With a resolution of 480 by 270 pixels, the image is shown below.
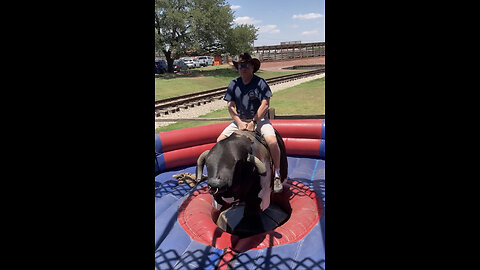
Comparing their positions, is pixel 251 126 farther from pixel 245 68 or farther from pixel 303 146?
pixel 303 146

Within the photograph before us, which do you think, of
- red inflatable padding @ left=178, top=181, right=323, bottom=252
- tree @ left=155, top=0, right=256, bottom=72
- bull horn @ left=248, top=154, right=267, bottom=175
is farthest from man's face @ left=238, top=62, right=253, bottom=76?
tree @ left=155, top=0, right=256, bottom=72

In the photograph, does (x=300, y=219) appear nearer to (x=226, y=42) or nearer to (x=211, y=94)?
(x=211, y=94)

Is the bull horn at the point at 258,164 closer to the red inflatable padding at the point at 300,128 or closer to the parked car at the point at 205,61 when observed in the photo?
the red inflatable padding at the point at 300,128

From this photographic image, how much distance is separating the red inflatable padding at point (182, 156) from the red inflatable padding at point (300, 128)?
1491 millimetres

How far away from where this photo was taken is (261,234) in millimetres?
3082

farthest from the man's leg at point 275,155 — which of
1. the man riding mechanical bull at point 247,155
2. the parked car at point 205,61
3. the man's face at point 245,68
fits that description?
the parked car at point 205,61

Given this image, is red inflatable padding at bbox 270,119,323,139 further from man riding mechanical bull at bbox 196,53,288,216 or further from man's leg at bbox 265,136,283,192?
man's leg at bbox 265,136,283,192

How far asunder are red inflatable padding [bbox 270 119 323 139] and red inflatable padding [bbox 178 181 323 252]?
60.8 inches

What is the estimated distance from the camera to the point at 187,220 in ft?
11.3

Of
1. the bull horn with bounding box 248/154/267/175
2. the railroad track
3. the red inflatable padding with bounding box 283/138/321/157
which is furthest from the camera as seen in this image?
the railroad track

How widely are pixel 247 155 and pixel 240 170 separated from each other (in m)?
0.18

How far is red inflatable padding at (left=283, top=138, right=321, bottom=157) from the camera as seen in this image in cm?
542
